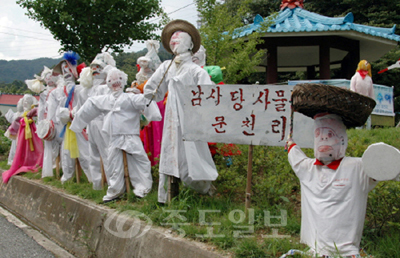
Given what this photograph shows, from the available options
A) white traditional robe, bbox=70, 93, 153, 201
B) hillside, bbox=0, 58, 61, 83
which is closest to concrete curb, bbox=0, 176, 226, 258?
white traditional robe, bbox=70, 93, 153, 201

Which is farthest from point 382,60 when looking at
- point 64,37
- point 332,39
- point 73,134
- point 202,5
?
point 73,134

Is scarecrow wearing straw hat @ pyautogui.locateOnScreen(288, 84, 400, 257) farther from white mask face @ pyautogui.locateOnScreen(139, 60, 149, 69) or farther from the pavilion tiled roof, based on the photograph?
the pavilion tiled roof

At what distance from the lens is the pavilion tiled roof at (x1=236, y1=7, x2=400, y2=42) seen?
9.98 meters

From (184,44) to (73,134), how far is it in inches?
125

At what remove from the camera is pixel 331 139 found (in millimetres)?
2932

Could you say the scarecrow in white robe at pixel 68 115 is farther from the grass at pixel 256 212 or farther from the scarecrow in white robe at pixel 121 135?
the scarecrow in white robe at pixel 121 135

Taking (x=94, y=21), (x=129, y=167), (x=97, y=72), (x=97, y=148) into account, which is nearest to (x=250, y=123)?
(x=129, y=167)

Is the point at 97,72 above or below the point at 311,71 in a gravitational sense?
below

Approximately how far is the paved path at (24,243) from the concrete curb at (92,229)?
14cm

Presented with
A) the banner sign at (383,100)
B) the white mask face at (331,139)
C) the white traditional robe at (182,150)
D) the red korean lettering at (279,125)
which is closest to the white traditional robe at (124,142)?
the white traditional robe at (182,150)

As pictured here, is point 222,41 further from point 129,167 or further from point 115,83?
point 129,167

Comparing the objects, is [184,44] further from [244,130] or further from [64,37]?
[64,37]

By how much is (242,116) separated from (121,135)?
2094 mm

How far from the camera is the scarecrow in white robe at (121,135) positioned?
515 centimetres
